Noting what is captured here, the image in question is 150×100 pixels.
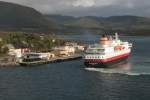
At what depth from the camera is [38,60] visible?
379ft

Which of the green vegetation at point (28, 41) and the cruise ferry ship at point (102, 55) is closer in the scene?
the cruise ferry ship at point (102, 55)

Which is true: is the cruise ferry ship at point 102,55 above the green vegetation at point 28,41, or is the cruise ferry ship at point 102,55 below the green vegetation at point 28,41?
below

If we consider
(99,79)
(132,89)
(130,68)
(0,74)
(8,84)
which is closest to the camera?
(132,89)

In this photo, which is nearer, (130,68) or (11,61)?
(130,68)

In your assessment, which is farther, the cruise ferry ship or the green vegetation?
the green vegetation

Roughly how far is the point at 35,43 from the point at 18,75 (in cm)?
6812

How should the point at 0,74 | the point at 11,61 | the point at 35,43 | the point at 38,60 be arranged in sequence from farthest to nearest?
the point at 35,43 → the point at 38,60 → the point at 11,61 → the point at 0,74

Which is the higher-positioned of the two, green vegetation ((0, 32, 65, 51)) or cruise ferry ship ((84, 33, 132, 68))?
green vegetation ((0, 32, 65, 51))

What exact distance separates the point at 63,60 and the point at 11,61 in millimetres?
18273

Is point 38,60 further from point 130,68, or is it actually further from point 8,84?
point 8,84

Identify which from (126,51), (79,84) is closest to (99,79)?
(79,84)

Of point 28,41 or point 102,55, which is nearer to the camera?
point 102,55

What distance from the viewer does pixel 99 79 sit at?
80562mm

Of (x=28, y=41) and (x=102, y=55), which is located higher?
(x=28, y=41)
